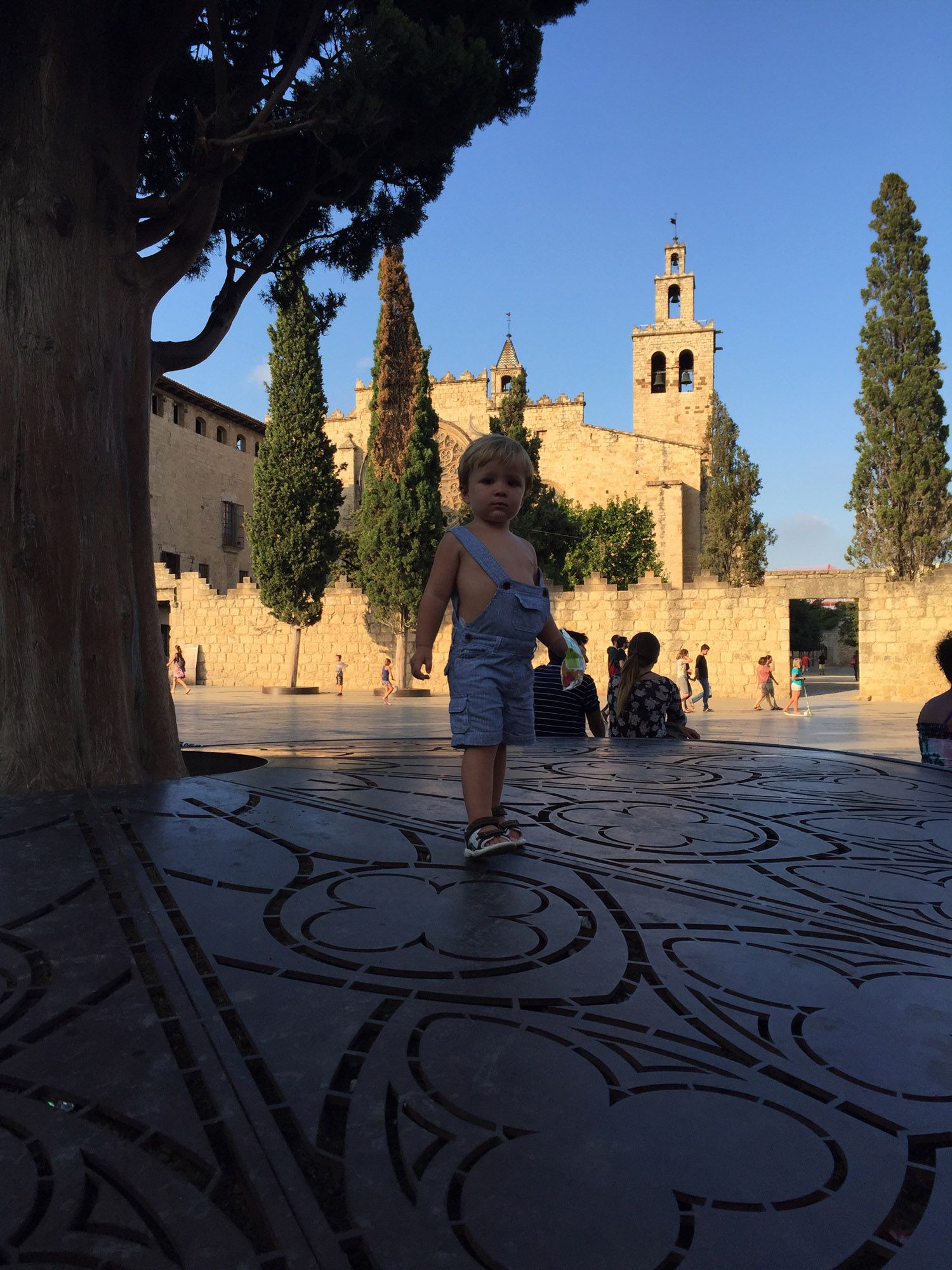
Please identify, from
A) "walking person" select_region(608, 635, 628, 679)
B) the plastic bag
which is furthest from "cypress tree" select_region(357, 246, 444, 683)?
the plastic bag

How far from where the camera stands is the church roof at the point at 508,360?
47031mm

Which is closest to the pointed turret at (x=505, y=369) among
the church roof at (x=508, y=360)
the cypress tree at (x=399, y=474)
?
the church roof at (x=508, y=360)

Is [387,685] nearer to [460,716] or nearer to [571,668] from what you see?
[571,668]

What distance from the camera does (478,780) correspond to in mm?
2479

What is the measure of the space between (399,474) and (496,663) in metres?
21.1

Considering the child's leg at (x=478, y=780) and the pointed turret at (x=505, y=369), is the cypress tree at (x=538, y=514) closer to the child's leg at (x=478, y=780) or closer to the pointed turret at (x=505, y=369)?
the pointed turret at (x=505, y=369)

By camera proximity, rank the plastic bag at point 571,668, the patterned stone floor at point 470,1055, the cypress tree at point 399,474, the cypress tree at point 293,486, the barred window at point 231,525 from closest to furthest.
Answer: the patterned stone floor at point 470,1055, the plastic bag at point 571,668, the cypress tree at point 399,474, the cypress tree at point 293,486, the barred window at point 231,525

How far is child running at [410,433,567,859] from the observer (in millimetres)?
2490

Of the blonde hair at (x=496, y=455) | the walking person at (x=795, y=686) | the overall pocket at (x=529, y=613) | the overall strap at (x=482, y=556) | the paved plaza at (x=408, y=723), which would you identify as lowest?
the paved plaza at (x=408, y=723)

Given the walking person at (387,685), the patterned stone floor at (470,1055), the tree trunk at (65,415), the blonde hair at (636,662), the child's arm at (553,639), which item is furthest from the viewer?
the walking person at (387,685)

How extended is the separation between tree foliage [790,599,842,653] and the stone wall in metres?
26.7

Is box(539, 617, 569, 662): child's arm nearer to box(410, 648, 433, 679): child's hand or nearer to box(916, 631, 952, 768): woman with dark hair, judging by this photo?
box(410, 648, 433, 679): child's hand

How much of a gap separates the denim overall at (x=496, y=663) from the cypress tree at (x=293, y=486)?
20.5 m

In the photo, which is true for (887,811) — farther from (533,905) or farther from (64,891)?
(64,891)
